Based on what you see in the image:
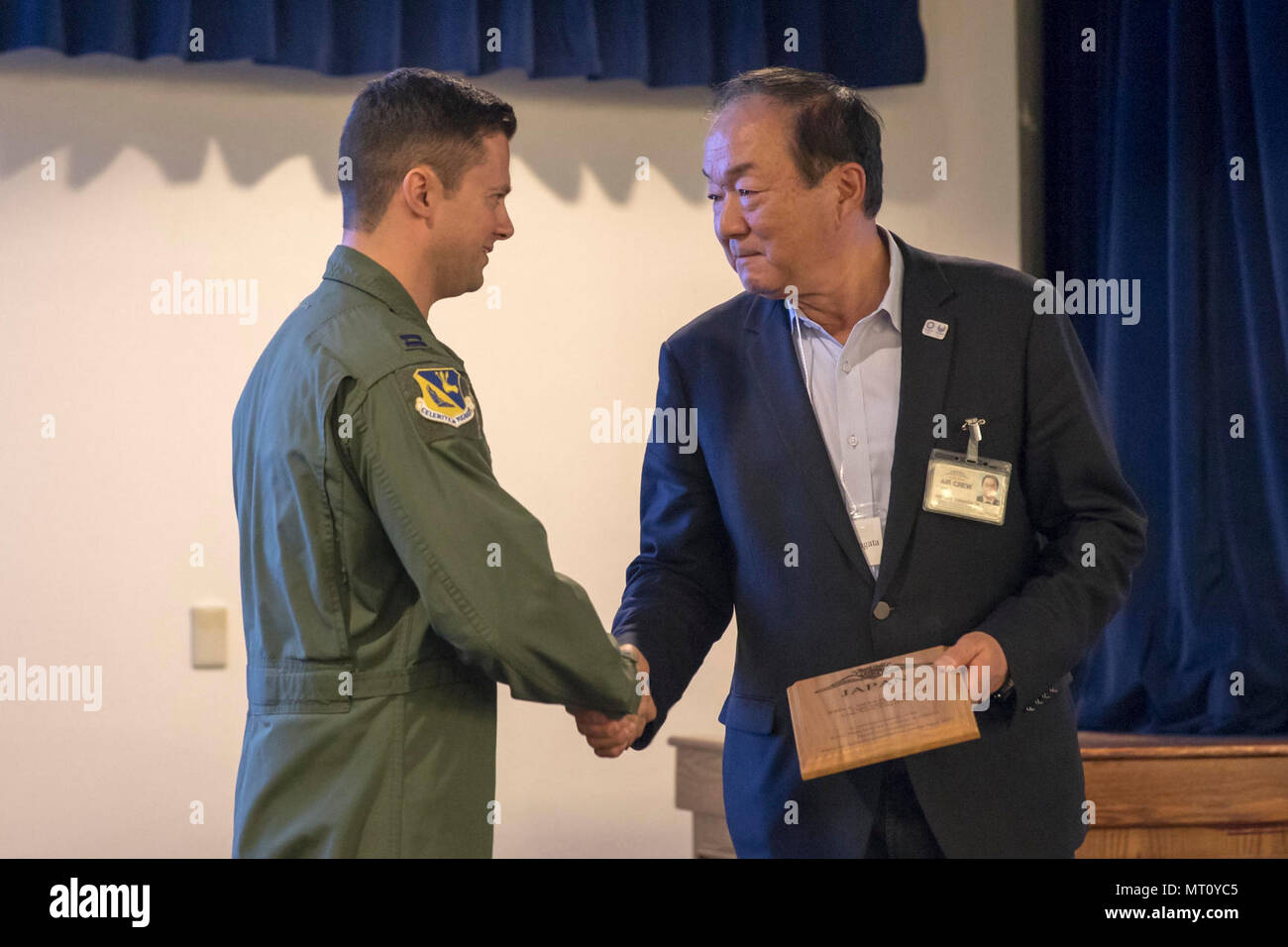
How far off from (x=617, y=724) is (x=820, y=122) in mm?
962

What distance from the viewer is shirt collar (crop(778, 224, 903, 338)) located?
191 centimetres

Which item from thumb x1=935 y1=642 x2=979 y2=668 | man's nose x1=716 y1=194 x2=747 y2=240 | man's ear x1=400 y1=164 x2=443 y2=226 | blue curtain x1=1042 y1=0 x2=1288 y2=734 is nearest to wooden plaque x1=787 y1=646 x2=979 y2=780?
thumb x1=935 y1=642 x2=979 y2=668

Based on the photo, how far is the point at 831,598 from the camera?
5.91 feet

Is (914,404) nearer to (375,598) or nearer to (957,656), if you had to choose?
(957,656)

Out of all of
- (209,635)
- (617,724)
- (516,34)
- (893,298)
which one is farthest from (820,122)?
(209,635)

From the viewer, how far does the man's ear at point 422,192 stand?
173 centimetres

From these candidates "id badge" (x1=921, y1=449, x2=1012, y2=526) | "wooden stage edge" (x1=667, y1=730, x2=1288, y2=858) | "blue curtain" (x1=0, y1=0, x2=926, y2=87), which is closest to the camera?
"id badge" (x1=921, y1=449, x2=1012, y2=526)

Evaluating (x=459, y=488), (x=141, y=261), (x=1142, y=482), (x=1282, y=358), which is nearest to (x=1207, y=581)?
(x=1142, y=482)

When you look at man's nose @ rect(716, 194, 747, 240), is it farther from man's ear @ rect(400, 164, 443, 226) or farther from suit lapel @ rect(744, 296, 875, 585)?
man's ear @ rect(400, 164, 443, 226)

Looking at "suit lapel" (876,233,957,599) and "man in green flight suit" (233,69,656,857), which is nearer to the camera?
"man in green flight suit" (233,69,656,857)

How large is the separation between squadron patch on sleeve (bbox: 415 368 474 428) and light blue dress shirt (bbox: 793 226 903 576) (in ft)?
1.79

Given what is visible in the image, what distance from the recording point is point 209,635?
3.38 meters
